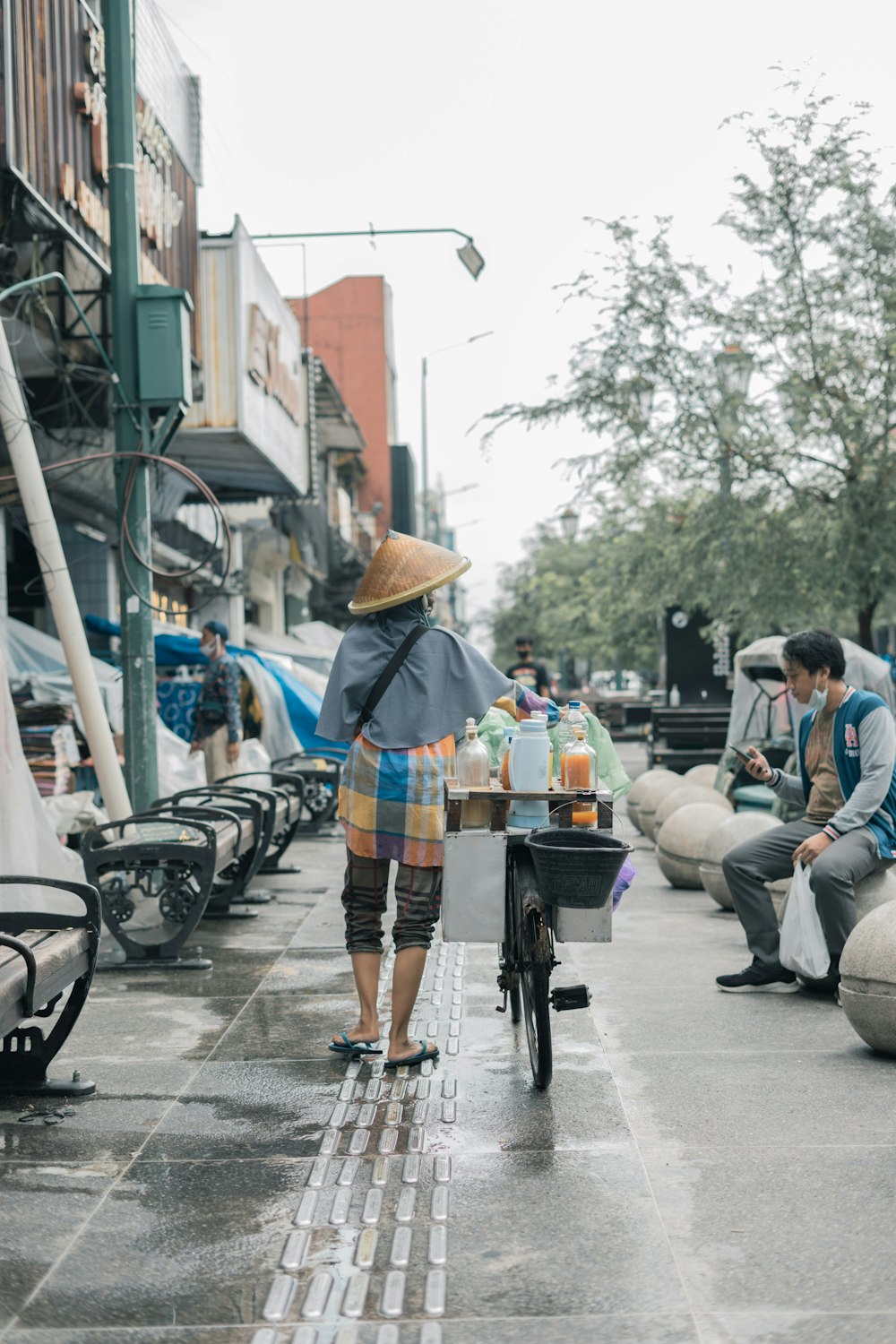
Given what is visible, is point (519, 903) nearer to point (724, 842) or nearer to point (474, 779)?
point (474, 779)

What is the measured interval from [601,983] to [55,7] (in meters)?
8.73

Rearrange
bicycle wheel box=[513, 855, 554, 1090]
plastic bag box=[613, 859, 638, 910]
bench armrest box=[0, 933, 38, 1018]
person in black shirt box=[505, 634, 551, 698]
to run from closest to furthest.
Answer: bench armrest box=[0, 933, 38, 1018], bicycle wheel box=[513, 855, 554, 1090], plastic bag box=[613, 859, 638, 910], person in black shirt box=[505, 634, 551, 698]

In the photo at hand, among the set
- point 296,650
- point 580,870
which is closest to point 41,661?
point 580,870

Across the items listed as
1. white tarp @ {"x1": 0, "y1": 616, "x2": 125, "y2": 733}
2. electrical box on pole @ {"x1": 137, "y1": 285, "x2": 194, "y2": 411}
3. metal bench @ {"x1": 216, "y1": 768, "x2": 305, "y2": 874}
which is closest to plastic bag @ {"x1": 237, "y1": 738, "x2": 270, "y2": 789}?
white tarp @ {"x1": 0, "y1": 616, "x2": 125, "y2": 733}

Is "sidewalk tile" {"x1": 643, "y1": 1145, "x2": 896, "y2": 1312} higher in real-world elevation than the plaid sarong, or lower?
lower

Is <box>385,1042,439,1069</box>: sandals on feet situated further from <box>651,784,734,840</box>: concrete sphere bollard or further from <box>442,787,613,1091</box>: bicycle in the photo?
<box>651,784,734,840</box>: concrete sphere bollard

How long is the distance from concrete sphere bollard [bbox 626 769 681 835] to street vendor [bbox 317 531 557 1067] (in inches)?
325

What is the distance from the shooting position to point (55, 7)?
1142cm

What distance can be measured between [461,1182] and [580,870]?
1157mm

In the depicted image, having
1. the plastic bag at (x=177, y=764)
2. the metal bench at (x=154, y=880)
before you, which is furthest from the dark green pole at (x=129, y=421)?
the plastic bag at (x=177, y=764)

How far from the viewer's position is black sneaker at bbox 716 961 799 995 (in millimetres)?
7020

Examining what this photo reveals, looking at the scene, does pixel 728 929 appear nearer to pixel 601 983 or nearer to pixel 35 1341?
pixel 601 983

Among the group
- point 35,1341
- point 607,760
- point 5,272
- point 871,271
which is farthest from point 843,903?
point 871,271

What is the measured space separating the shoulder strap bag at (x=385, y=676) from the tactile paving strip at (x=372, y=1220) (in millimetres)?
1366
